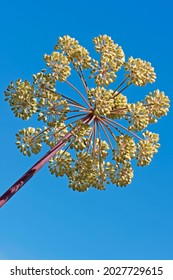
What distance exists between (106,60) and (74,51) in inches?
30.5

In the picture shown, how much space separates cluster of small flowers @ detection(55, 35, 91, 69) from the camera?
917 centimetres

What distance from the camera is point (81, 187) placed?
31.9 ft

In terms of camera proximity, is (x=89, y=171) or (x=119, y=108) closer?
(x=119, y=108)

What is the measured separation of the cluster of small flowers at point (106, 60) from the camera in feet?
28.7

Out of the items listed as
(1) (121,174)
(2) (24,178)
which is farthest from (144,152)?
(2) (24,178)

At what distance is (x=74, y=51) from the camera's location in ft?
30.5

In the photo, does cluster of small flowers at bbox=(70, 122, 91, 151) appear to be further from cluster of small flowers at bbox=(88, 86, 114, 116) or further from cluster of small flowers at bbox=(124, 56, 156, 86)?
cluster of small flowers at bbox=(124, 56, 156, 86)

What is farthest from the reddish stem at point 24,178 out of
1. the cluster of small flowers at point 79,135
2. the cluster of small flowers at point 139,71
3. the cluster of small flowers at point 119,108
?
the cluster of small flowers at point 139,71

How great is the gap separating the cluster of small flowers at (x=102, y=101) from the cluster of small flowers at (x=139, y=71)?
895 millimetres

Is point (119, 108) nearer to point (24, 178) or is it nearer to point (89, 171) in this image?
point (89, 171)

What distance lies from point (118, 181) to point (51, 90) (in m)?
2.37

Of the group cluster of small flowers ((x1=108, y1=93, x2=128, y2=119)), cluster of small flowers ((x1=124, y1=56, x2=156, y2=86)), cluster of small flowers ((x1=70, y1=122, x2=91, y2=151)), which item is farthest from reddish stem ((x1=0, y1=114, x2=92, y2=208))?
cluster of small flowers ((x1=124, y1=56, x2=156, y2=86))

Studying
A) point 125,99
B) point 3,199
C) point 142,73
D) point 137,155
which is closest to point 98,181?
point 137,155

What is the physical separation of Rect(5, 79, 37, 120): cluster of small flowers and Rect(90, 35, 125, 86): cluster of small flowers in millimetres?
1270
